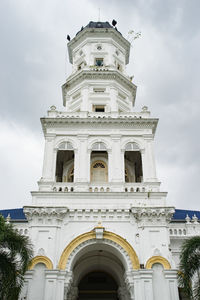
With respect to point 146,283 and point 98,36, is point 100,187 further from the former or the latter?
point 98,36

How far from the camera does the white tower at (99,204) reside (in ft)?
64.1

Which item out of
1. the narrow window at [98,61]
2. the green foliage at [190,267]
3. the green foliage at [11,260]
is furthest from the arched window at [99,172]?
the narrow window at [98,61]

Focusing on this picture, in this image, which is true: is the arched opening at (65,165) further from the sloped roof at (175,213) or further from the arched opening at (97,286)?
the arched opening at (97,286)

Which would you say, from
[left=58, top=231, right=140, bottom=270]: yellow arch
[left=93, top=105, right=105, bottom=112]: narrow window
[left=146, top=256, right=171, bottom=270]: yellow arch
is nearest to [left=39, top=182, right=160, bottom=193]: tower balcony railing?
[left=58, top=231, right=140, bottom=270]: yellow arch

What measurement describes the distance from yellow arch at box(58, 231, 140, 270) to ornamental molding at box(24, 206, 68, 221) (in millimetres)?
1819

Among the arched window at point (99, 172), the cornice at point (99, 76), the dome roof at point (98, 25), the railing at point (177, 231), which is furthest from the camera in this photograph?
the dome roof at point (98, 25)

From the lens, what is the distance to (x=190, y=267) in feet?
54.6

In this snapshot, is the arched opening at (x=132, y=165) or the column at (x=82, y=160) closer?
the column at (x=82, y=160)

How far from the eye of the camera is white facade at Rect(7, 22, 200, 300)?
19516 millimetres

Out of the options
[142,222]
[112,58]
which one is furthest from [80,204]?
[112,58]

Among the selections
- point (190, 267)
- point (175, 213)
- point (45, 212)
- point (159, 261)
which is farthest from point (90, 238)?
point (175, 213)

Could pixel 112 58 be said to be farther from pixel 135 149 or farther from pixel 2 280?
pixel 2 280

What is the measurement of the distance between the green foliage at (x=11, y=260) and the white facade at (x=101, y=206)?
3332mm

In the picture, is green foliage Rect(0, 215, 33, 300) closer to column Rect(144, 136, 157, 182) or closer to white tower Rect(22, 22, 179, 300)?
white tower Rect(22, 22, 179, 300)
